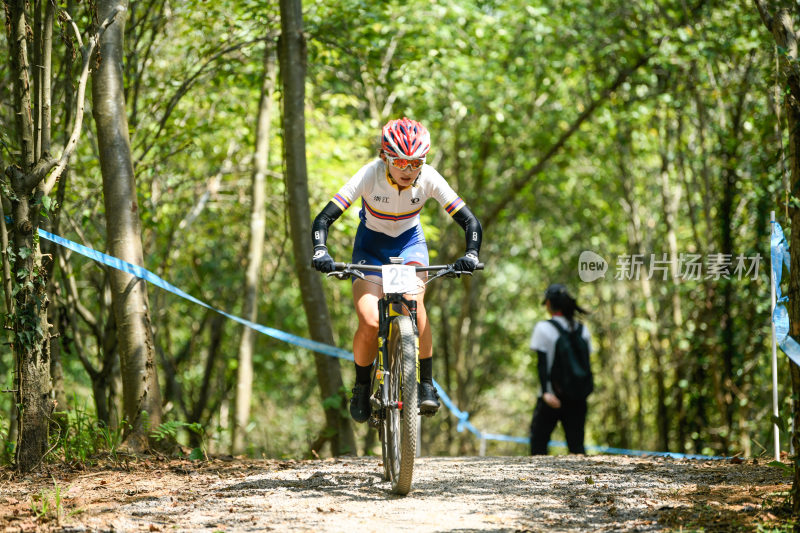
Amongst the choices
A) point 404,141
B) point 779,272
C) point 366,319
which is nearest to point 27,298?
point 366,319

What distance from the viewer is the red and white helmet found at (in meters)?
5.02

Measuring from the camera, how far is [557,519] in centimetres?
434

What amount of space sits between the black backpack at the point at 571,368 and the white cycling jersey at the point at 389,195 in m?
2.55

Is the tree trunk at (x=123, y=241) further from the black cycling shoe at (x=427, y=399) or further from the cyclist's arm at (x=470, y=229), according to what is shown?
the cyclist's arm at (x=470, y=229)

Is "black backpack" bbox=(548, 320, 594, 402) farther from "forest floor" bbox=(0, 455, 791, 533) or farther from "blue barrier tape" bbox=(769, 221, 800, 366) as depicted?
"blue barrier tape" bbox=(769, 221, 800, 366)

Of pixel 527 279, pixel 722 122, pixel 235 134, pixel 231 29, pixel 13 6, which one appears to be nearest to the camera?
pixel 13 6

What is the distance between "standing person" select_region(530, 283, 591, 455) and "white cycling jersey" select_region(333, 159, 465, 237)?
2.44m

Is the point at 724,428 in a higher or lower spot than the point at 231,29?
lower

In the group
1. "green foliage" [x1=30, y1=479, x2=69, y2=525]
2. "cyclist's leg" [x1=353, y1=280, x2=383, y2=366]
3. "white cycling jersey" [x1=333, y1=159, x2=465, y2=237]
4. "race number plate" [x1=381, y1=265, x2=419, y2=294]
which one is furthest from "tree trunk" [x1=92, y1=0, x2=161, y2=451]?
"race number plate" [x1=381, y1=265, x2=419, y2=294]

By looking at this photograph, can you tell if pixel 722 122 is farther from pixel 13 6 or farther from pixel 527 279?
pixel 13 6

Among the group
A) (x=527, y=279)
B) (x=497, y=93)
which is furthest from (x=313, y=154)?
(x=527, y=279)

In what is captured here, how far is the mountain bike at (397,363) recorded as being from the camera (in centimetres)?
468

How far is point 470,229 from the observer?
17.4ft

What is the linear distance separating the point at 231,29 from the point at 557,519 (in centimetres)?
685
